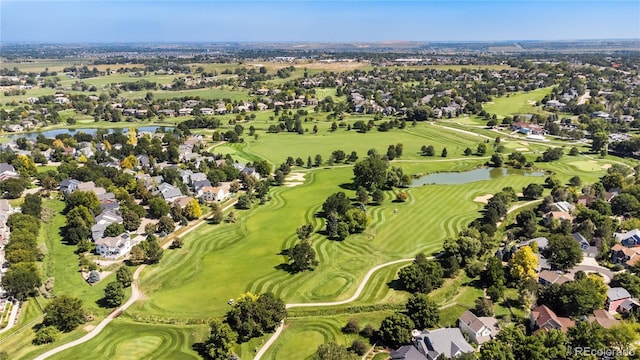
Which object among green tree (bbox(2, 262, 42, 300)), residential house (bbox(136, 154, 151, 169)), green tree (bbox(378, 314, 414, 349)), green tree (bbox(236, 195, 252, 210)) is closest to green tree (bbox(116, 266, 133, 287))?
green tree (bbox(2, 262, 42, 300))

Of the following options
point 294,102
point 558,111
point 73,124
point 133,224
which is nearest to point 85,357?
point 133,224

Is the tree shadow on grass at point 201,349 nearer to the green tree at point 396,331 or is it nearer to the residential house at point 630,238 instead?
the green tree at point 396,331

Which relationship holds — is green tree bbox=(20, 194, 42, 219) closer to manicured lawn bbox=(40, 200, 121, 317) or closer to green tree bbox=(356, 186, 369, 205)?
manicured lawn bbox=(40, 200, 121, 317)

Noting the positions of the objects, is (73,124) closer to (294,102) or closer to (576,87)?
(294,102)

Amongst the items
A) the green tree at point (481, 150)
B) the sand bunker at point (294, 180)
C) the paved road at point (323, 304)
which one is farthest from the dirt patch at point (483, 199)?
the sand bunker at point (294, 180)

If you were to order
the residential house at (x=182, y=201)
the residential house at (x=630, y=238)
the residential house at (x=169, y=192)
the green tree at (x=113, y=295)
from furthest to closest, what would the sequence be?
the residential house at (x=169, y=192)
the residential house at (x=182, y=201)
the residential house at (x=630, y=238)
the green tree at (x=113, y=295)

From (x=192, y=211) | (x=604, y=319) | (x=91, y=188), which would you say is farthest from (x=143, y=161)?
(x=604, y=319)
